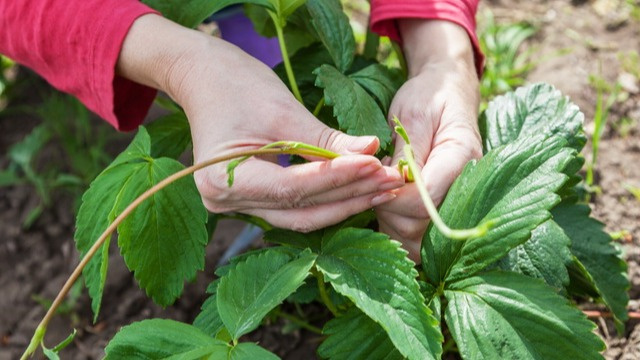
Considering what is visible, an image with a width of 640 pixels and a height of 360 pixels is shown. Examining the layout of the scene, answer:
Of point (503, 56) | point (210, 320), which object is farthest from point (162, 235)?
point (503, 56)

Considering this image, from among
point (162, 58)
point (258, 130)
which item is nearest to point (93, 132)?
point (162, 58)

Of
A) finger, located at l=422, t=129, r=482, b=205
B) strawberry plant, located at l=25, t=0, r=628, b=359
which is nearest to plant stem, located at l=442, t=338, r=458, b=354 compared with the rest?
strawberry plant, located at l=25, t=0, r=628, b=359

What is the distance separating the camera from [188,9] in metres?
1.18

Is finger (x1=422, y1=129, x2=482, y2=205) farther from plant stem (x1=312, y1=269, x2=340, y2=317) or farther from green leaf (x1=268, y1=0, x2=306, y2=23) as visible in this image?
green leaf (x1=268, y1=0, x2=306, y2=23)

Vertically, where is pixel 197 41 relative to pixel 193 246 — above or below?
above

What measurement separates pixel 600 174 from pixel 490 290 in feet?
2.58

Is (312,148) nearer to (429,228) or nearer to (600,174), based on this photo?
(429,228)

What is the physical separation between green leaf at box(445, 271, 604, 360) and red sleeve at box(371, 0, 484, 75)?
0.50 m

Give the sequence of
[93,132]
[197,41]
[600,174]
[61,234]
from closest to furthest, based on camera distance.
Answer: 1. [197,41]
2. [600,174]
3. [61,234]
4. [93,132]

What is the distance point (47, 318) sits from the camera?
84 centimetres

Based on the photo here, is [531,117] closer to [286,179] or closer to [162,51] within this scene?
[286,179]

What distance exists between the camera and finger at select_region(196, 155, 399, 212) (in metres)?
0.91

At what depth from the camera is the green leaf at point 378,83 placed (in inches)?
43.9

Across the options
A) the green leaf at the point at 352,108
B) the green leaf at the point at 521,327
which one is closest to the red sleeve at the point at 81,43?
the green leaf at the point at 352,108
